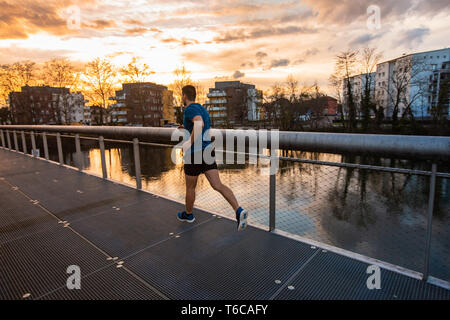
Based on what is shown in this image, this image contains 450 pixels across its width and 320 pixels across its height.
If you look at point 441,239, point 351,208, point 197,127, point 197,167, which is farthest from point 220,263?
point 351,208

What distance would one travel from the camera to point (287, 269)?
2064 millimetres

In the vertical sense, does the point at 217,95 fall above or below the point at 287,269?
above

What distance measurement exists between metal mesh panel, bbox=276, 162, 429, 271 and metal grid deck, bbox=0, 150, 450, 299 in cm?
459

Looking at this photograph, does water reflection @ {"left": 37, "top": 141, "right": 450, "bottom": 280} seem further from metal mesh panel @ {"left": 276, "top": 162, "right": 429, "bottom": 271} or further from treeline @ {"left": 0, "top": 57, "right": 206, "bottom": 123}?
treeline @ {"left": 0, "top": 57, "right": 206, "bottom": 123}

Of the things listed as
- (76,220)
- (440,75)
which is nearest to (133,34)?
(76,220)

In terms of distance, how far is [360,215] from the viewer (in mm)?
12438

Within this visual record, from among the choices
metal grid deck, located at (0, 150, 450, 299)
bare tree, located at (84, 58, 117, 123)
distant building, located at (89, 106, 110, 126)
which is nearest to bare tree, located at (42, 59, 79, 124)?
bare tree, located at (84, 58, 117, 123)

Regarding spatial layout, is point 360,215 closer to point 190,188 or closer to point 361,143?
point 190,188

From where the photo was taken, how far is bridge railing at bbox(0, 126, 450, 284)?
1921mm

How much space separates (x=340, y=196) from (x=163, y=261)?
49.8 ft
